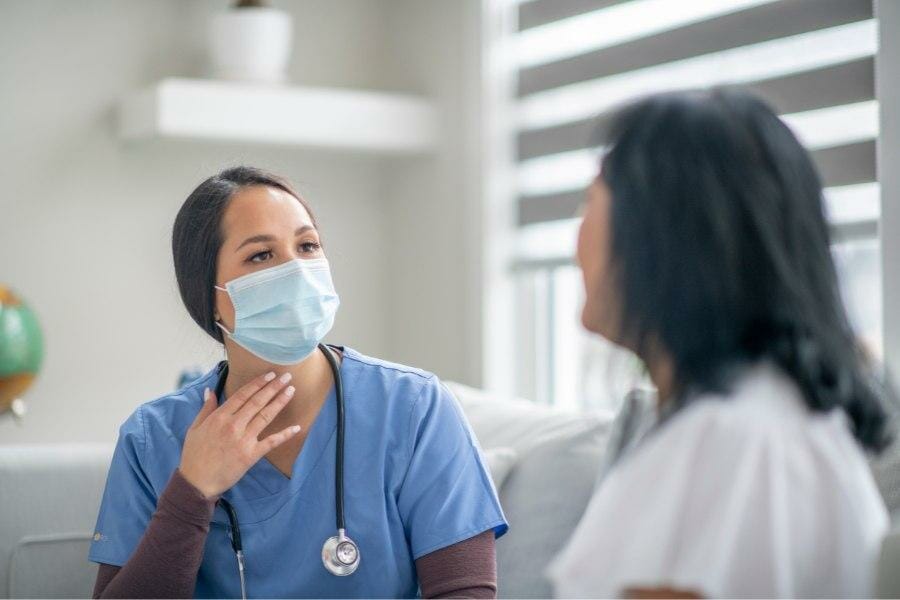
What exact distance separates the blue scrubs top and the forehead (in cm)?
29

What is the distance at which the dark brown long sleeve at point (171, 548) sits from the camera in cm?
168

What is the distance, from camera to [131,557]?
172 cm

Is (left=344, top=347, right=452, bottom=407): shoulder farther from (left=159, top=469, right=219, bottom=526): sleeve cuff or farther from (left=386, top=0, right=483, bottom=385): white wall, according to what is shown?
(left=386, top=0, right=483, bottom=385): white wall

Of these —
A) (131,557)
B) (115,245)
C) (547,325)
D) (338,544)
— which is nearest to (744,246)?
(338,544)

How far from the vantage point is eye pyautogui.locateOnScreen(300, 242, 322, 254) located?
192cm

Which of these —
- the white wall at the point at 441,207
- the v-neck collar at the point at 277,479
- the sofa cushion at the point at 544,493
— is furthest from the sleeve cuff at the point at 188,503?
the white wall at the point at 441,207

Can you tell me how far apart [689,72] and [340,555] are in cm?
193

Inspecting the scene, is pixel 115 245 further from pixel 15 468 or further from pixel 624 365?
pixel 624 365

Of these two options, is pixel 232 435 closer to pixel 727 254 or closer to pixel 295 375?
pixel 295 375

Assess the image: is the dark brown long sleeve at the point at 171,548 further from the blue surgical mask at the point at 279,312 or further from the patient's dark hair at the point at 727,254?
the patient's dark hair at the point at 727,254

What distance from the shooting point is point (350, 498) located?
179cm

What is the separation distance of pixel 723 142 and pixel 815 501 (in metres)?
0.34

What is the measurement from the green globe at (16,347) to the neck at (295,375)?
53.6 inches

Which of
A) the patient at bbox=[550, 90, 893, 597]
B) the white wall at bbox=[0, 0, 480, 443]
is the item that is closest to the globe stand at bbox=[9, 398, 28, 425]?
the white wall at bbox=[0, 0, 480, 443]
